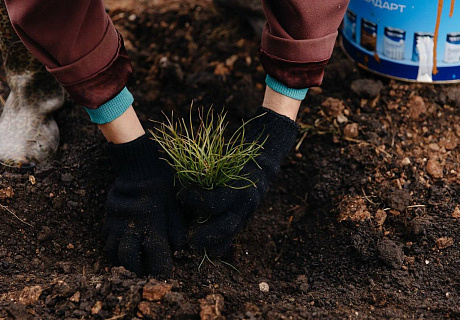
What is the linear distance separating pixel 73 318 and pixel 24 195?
574 mm

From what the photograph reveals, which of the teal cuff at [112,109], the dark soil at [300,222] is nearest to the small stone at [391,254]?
the dark soil at [300,222]

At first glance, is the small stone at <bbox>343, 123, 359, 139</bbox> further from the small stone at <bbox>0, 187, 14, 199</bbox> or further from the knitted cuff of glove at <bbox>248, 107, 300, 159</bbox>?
the small stone at <bbox>0, 187, 14, 199</bbox>

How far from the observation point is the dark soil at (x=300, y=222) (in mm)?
1525

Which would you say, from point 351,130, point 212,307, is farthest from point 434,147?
point 212,307

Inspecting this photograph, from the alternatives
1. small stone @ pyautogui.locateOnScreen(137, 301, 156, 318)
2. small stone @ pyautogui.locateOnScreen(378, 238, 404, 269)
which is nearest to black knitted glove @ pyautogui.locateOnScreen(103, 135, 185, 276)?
small stone @ pyautogui.locateOnScreen(137, 301, 156, 318)

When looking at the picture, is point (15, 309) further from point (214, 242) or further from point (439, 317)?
point (439, 317)

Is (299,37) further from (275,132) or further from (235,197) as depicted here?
(235,197)

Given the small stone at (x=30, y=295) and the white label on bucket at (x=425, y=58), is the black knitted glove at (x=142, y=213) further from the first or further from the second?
the white label on bucket at (x=425, y=58)

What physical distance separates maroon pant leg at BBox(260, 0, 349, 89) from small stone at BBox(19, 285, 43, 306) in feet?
3.13

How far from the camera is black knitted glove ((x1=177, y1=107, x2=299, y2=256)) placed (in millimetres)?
1643

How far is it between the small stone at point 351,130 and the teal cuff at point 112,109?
2.86 ft

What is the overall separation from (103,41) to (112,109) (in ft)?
0.71

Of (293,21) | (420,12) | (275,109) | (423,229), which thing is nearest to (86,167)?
(275,109)

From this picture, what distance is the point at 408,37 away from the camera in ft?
6.79
